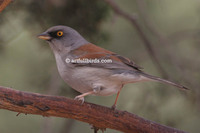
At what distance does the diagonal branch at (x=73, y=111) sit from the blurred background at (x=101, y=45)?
1.63 meters

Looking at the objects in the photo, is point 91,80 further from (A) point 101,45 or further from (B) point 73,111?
(A) point 101,45

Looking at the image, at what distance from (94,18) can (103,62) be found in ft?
5.26

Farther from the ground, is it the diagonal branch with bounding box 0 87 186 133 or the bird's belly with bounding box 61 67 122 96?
the bird's belly with bounding box 61 67 122 96

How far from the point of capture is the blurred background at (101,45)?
209 inches

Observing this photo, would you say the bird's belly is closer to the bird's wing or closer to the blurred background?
the bird's wing

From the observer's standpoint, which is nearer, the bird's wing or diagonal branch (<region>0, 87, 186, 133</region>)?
diagonal branch (<region>0, 87, 186, 133</region>)

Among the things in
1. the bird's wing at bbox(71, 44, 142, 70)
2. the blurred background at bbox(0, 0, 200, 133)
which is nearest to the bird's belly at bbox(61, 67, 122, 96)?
the bird's wing at bbox(71, 44, 142, 70)

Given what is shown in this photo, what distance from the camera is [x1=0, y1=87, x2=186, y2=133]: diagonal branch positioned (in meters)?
3.24

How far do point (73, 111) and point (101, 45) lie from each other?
3.09m

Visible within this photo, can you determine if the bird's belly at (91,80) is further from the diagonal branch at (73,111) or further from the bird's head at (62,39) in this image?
the bird's head at (62,39)

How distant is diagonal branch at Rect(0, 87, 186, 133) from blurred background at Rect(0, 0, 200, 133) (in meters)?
1.63

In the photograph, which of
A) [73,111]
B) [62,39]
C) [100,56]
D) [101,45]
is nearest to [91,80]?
[100,56]

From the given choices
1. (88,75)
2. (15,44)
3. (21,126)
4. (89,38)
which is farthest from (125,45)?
(88,75)

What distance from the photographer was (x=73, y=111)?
342cm
